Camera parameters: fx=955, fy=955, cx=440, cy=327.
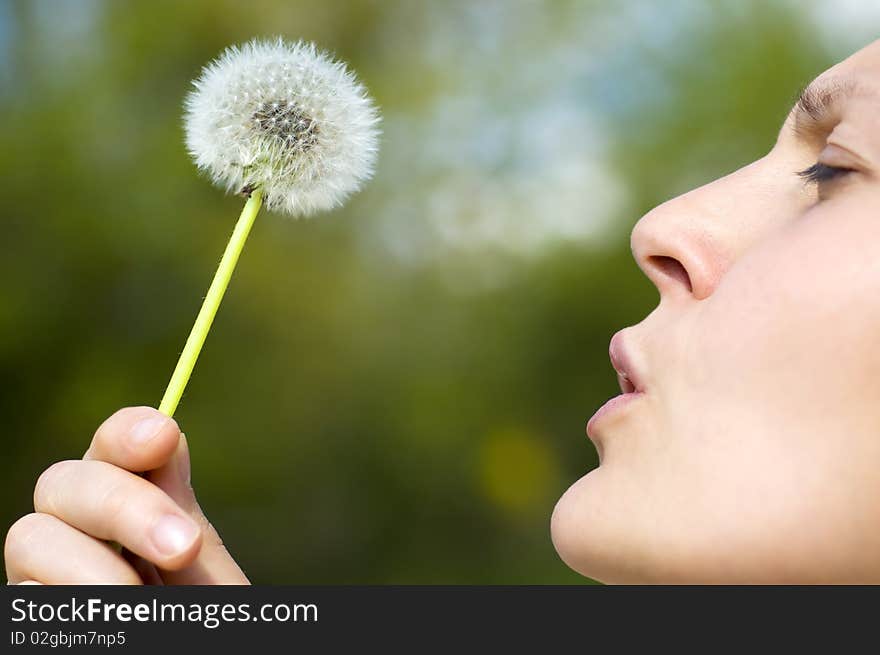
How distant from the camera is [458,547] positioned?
9727 millimetres

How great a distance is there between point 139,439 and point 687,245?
2.42 feet

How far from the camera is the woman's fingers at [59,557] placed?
1.08 meters

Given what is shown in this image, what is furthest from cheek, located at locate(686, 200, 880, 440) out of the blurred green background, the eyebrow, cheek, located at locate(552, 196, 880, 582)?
the blurred green background

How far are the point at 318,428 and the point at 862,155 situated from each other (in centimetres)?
889

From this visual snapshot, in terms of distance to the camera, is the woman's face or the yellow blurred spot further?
the yellow blurred spot

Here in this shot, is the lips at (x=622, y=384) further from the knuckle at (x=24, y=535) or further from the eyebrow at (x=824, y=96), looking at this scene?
the knuckle at (x=24, y=535)

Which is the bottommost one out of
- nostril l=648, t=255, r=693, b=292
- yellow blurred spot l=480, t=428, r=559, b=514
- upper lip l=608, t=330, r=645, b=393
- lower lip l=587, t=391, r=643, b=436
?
lower lip l=587, t=391, r=643, b=436

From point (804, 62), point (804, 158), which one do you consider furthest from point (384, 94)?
point (804, 158)

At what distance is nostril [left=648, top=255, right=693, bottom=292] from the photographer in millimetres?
1285

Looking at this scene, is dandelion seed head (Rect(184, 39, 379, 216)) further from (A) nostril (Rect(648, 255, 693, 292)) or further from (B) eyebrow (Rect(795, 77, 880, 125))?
(B) eyebrow (Rect(795, 77, 880, 125))

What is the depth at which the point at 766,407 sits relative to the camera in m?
1.11

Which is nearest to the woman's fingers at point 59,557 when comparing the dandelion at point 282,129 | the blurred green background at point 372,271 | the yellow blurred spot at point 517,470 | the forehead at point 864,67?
the dandelion at point 282,129

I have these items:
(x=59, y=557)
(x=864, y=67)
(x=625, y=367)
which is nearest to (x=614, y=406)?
(x=625, y=367)

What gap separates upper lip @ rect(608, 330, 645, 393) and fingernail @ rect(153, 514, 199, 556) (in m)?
0.58
